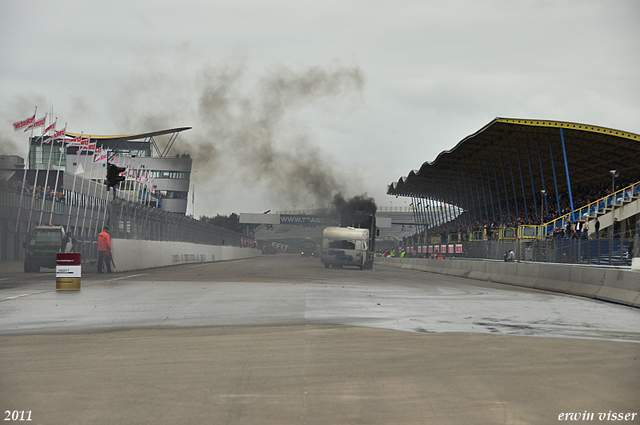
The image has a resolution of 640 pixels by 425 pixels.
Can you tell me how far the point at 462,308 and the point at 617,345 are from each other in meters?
5.46

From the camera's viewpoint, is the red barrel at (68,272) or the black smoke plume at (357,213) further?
the black smoke plume at (357,213)

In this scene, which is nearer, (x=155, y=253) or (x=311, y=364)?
(x=311, y=364)

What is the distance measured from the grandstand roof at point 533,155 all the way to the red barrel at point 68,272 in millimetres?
33019

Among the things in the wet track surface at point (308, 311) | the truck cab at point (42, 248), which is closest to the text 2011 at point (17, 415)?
the wet track surface at point (308, 311)

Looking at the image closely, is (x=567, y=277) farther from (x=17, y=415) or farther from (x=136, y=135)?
(x=136, y=135)

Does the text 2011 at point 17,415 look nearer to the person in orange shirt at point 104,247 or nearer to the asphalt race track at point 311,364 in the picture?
the asphalt race track at point 311,364

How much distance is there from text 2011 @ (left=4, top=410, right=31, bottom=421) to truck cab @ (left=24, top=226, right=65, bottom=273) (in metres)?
27.3

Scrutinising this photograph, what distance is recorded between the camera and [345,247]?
47094mm

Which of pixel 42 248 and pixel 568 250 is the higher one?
pixel 568 250

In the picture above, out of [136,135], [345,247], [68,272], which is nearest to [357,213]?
[345,247]

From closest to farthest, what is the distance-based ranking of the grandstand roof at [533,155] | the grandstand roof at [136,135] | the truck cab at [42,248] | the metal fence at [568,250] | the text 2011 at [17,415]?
the text 2011 at [17,415]
the metal fence at [568,250]
the truck cab at [42,248]
the grandstand roof at [533,155]
the grandstand roof at [136,135]

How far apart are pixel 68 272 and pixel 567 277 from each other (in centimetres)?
1402

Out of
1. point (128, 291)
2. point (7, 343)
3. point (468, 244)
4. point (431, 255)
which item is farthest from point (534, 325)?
point (431, 255)

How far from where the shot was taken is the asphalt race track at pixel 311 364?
18.0ft
